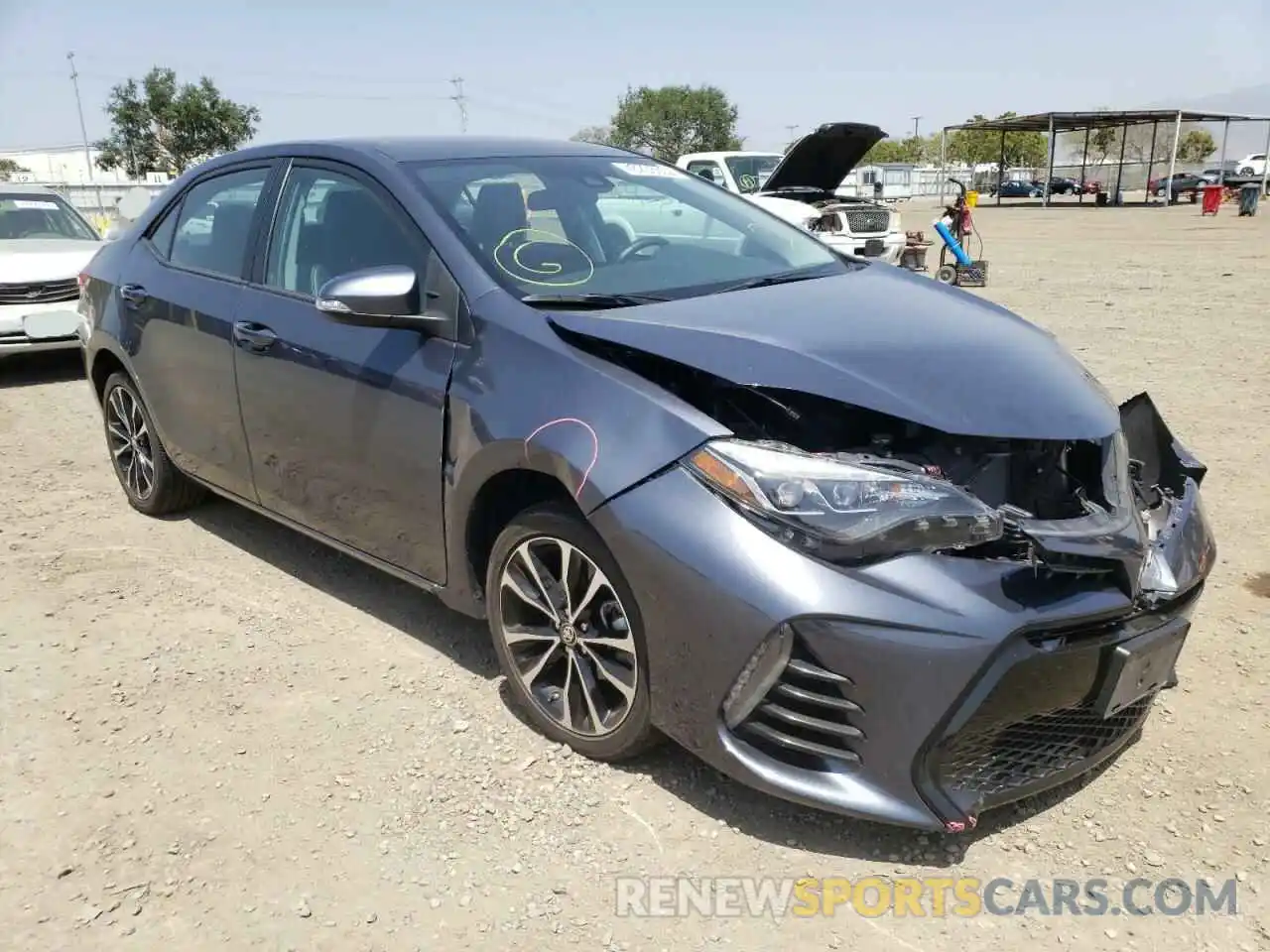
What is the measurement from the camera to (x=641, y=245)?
3424mm

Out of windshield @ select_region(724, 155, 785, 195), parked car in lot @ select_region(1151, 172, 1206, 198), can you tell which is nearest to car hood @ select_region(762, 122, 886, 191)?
windshield @ select_region(724, 155, 785, 195)

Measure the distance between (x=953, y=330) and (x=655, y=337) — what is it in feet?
2.94

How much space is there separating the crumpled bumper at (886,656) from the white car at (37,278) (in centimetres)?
676

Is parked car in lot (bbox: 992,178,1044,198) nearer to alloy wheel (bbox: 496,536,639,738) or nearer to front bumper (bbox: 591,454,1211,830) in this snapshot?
alloy wheel (bbox: 496,536,639,738)

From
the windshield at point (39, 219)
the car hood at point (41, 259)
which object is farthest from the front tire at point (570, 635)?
the windshield at point (39, 219)

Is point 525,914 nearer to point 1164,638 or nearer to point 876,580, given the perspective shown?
point 876,580

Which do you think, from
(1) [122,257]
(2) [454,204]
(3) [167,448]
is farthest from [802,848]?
Answer: (1) [122,257]

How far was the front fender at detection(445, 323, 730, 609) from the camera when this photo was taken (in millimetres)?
2459

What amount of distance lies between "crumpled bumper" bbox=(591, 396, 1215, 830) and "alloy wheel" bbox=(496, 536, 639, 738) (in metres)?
0.18

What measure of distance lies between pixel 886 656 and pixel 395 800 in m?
1.40

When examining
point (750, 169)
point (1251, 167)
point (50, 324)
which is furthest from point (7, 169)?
point (1251, 167)

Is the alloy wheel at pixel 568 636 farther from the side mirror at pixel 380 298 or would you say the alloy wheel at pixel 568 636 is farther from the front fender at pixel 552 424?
the side mirror at pixel 380 298

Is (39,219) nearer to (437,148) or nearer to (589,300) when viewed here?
(437,148)

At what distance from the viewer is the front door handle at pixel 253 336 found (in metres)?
3.60
